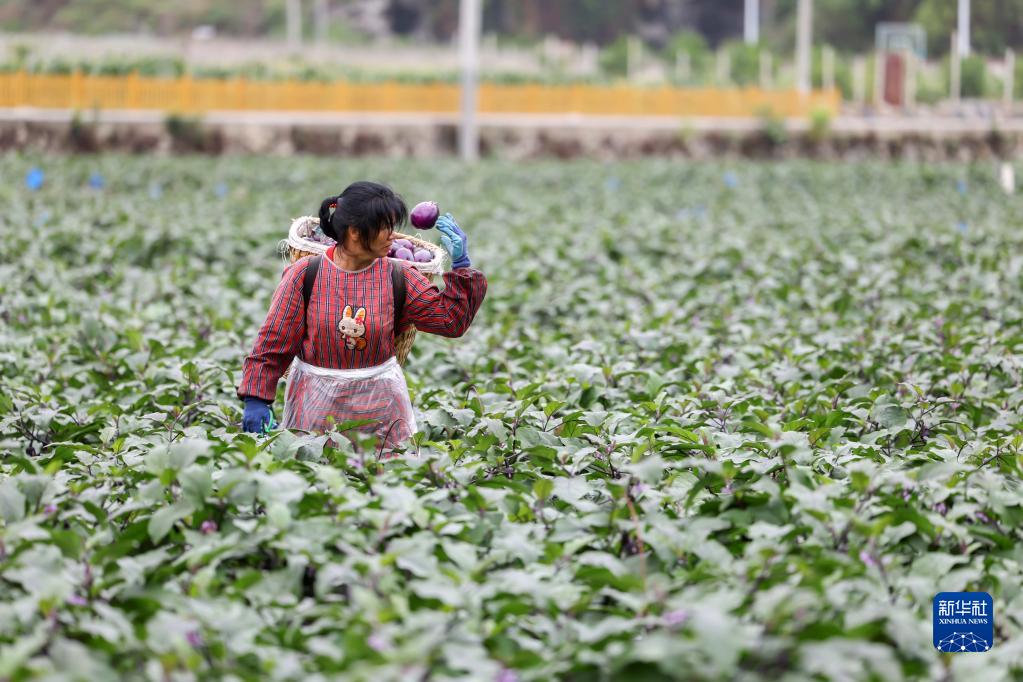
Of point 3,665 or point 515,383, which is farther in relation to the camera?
point 515,383

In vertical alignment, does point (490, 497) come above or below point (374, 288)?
below

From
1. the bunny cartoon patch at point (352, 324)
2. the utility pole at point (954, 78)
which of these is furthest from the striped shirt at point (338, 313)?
the utility pole at point (954, 78)

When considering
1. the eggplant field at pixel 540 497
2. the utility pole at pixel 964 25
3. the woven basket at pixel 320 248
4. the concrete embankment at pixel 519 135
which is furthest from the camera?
the utility pole at pixel 964 25

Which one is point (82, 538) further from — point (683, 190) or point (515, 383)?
point (683, 190)

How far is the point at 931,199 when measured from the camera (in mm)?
16156

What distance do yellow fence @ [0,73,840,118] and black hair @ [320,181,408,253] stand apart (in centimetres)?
1979

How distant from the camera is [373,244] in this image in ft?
12.6

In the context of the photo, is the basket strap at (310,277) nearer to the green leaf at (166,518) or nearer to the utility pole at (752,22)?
the green leaf at (166,518)

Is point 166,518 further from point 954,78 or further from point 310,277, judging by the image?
point 954,78

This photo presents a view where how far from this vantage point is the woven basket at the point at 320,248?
13.4 feet

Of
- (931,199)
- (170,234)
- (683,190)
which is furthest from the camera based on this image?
(683,190)

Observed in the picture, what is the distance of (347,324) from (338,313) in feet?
0.14

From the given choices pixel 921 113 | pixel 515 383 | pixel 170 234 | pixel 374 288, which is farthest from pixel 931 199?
pixel 921 113

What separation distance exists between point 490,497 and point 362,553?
0.37 meters
